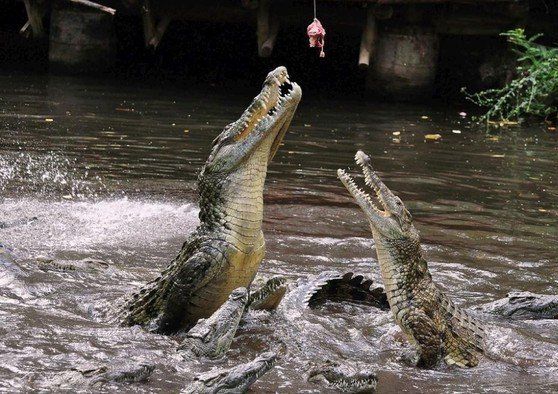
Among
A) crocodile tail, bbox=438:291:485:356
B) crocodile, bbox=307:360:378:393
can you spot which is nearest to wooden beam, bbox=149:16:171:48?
crocodile tail, bbox=438:291:485:356

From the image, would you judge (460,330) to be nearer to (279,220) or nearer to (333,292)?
(333,292)

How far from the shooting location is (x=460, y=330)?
19.6 feet

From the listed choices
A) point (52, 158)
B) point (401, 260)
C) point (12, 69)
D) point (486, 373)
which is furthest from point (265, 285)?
point (12, 69)

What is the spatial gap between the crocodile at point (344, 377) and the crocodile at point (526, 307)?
184cm

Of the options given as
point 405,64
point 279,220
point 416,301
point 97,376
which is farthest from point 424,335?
point 405,64

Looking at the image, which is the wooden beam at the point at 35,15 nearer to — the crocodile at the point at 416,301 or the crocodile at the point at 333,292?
the crocodile at the point at 333,292

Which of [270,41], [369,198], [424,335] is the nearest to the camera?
[424,335]

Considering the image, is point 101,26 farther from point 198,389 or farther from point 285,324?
point 198,389

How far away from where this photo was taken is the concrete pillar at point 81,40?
1719cm

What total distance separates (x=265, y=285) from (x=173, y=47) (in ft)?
48.4

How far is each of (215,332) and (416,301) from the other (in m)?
1.26

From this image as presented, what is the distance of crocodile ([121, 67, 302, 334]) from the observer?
5895mm

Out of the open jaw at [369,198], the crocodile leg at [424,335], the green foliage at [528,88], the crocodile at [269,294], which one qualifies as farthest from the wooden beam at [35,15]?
the crocodile leg at [424,335]

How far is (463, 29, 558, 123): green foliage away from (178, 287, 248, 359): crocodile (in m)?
9.87
